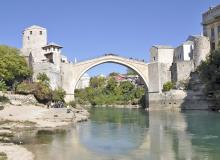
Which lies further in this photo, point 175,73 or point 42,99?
point 175,73

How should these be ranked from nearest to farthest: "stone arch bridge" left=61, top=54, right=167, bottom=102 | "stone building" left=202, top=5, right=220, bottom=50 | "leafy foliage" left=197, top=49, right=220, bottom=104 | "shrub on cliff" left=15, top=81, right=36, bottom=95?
"shrub on cliff" left=15, top=81, right=36, bottom=95
"leafy foliage" left=197, top=49, right=220, bottom=104
"stone arch bridge" left=61, top=54, right=167, bottom=102
"stone building" left=202, top=5, right=220, bottom=50

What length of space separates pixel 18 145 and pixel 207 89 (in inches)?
1393

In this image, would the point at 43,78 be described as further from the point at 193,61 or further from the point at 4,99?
the point at 193,61

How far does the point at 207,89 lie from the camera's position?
5216 centimetres

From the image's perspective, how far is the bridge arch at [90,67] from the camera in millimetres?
58250

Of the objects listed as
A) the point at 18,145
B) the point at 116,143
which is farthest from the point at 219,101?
the point at 18,145

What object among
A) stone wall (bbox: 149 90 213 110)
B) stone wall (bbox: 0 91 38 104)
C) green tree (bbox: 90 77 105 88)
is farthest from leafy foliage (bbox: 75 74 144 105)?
stone wall (bbox: 0 91 38 104)

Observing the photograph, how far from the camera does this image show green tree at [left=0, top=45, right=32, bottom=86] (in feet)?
144

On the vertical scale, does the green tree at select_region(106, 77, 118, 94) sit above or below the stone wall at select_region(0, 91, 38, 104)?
above

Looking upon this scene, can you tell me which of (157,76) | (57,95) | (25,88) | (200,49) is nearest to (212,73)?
(200,49)

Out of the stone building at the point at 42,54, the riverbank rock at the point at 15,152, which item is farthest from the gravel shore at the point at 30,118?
the stone building at the point at 42,54

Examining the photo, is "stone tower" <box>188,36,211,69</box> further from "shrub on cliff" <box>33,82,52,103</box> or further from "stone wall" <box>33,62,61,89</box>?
"shrub on cliff" <box>33,82,52,103</box>

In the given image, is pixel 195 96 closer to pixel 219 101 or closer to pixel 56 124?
pixel 219 101

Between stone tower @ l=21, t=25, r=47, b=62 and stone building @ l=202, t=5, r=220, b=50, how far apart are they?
81.5 feet
